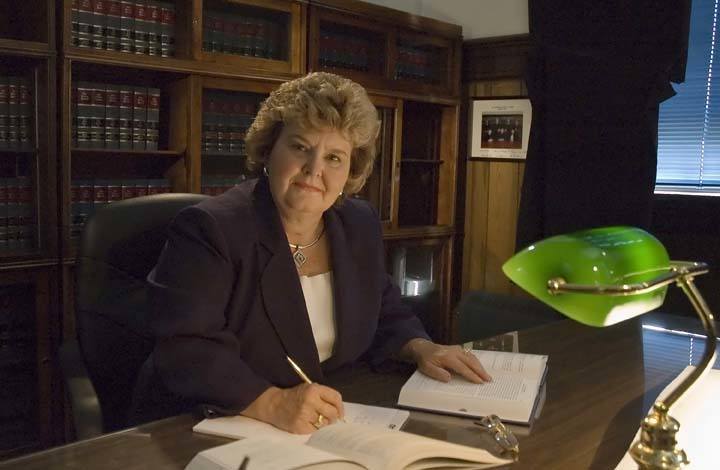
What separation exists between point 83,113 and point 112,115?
12 cm

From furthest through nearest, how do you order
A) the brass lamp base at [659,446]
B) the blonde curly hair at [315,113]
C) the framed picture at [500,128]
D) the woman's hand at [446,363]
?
the framed picture at [500,128], the blonde curly hair at [315,113], the woman's hand at [446,363], the brass lamp base at [659,446]

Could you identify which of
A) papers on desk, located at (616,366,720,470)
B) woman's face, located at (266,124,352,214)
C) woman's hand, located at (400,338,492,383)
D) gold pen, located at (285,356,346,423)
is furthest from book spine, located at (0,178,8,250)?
papers on desk, located at (616,366,720,470)

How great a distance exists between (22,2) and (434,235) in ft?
7.37

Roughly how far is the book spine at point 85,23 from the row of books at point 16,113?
24 centimetres

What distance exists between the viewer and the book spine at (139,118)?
112 inches

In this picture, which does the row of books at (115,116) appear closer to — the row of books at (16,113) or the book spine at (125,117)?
the book spine at (125,117)

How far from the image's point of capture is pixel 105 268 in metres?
1.59

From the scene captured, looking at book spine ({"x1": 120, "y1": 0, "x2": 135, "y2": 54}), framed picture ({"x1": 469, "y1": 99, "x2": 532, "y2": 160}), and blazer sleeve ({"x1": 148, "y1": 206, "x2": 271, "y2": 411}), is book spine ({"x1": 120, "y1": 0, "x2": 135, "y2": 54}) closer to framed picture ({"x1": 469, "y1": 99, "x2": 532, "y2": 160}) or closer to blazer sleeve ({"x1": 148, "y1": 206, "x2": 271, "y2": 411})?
blazer sleeve ({"x1": 148, "y1": 206, "x2": 271, "y2": 411})

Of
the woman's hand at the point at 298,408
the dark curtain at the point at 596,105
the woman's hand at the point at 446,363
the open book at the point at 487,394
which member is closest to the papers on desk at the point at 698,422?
the open book at the point at 487,394

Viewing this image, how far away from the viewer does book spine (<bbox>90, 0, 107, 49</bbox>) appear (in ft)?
8.66

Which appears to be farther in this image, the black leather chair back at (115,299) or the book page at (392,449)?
the black leather chair back at (115,299)

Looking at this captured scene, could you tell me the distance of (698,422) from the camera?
1149 mm

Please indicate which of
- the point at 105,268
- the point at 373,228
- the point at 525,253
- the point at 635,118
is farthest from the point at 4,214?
the point at 635,118

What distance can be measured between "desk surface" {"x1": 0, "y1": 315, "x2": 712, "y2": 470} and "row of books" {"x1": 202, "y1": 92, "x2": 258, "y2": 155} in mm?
1726
